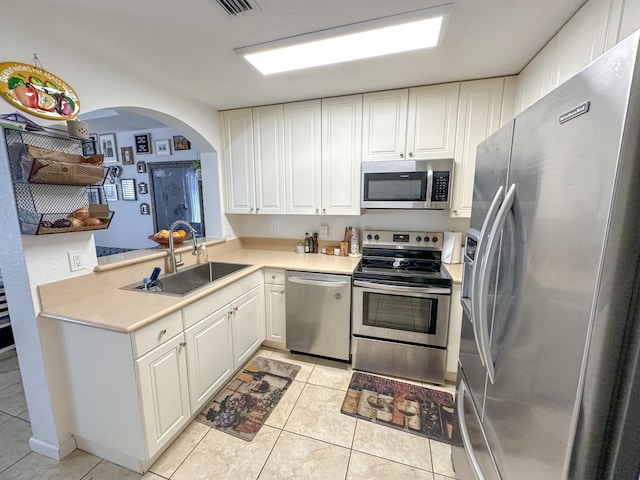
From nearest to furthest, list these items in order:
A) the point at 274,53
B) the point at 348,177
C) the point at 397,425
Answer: the point at 274,53, the point at 397,425, the point at 348,177

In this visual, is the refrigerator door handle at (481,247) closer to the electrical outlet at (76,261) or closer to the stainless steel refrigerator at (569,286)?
the stainless steel refrigerator at (569,286)

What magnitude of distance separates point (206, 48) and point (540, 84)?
204cm

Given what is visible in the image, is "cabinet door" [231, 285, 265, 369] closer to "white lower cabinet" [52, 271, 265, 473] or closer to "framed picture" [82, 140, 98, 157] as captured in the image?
"white lower cabinet" [52, 271, 265, 473]

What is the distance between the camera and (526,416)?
2.47 ft

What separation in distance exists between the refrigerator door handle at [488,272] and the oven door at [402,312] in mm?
1111

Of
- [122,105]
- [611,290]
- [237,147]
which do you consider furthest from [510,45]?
[122,105]

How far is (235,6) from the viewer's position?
1266 mm

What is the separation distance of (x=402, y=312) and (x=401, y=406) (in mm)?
658

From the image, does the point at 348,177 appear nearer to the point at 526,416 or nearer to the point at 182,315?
the point at 182,315

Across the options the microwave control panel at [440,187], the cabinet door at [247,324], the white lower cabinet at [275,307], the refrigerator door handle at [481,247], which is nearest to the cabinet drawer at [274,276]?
the white lower cabinet at [275,307]

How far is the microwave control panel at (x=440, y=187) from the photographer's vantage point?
7.14 ft

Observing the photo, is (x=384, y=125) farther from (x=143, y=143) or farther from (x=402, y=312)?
(x=143, y=143)

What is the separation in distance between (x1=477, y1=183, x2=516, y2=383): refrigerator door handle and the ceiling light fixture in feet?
3.50

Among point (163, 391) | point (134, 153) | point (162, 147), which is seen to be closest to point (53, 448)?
point (163, 391)
